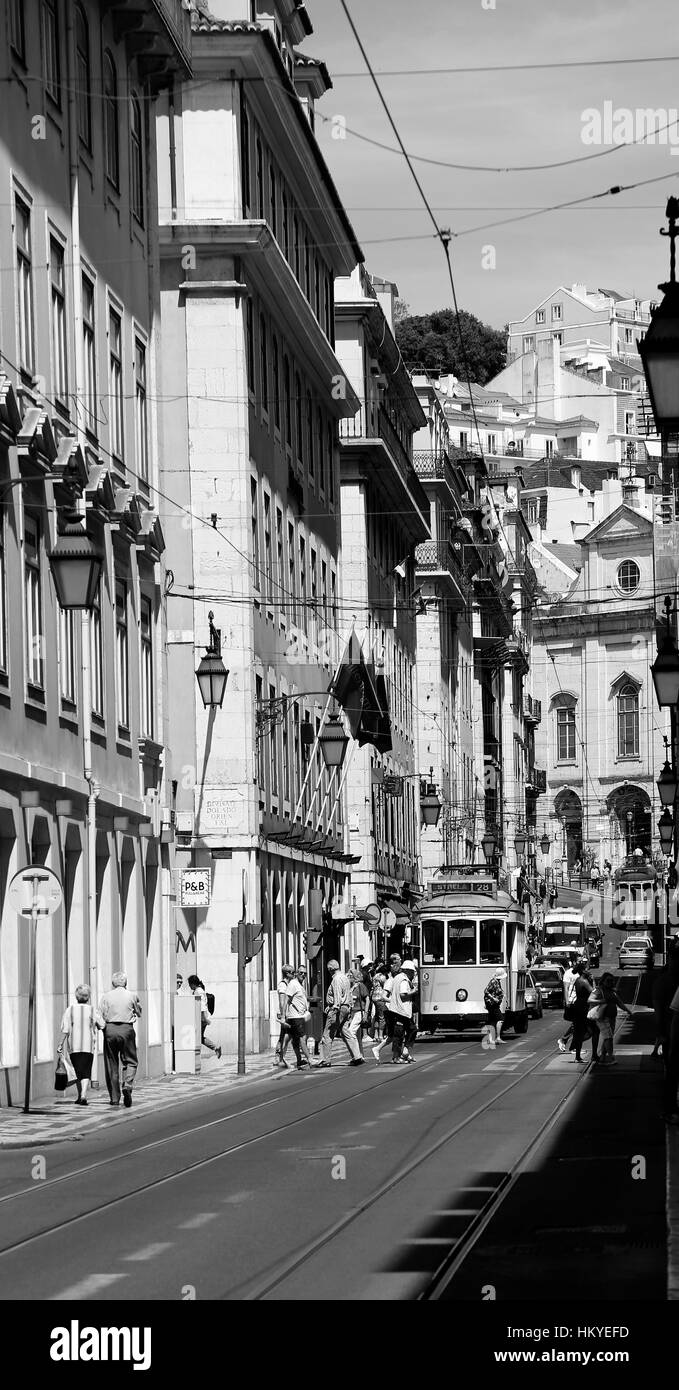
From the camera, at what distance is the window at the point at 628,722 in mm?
154500

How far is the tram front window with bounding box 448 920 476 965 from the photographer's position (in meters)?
51.8

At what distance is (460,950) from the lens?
5194cm

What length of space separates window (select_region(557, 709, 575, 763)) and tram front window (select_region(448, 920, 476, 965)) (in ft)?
347

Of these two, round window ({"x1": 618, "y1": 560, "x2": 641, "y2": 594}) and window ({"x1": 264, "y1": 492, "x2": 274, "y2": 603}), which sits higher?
round window ({"x1": 618, "y1": 560, "x2": 641, "y2": 594})

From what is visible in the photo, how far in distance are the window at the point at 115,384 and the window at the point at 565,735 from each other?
12334 centimetres

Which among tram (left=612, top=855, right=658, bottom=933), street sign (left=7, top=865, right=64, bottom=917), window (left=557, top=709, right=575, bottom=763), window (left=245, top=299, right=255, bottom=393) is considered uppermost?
window (left=557, top=709, right=575, bottom=763)

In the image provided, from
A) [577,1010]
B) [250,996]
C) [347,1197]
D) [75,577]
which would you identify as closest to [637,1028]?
[250,996]

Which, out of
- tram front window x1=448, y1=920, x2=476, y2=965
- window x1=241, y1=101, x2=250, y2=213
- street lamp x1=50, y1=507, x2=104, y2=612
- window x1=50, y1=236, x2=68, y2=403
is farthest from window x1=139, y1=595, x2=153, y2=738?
tram front window x1=448, y1=920, x2=476, y2=965

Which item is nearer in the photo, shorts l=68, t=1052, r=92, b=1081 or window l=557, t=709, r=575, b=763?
shorts l=68, t=1052, r=92, b=1081

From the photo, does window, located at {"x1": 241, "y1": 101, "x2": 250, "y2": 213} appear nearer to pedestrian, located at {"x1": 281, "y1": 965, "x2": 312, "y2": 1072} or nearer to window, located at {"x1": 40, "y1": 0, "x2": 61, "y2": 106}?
window, located at {"x1": 40, "y1": 0, "x2": 61, "y2": 106}

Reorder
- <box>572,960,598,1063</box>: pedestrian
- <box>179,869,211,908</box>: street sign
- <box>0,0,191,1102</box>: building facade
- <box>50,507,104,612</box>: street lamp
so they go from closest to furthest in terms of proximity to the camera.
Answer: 1. <box>50,507,104,612</box>: street lamp
2. <box>0,0,191,1102</box>: building facade
3. <box>179,869,211,908</box>: street sign
4. <box>572,960,598,1063</box>: pedestrian

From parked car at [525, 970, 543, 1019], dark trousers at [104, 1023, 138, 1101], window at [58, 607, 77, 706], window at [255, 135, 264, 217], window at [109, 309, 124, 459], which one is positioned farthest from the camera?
parked car at [525, 970, 543, 1019]

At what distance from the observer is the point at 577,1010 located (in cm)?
3788

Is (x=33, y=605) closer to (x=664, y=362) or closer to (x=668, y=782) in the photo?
(x=668, y=782)
